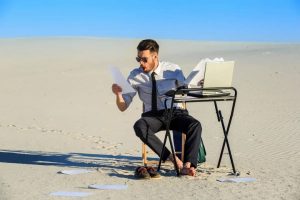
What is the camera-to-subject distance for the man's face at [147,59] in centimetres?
578

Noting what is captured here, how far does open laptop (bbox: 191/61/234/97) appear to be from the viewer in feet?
17.5

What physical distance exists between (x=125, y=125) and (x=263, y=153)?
3.34 m

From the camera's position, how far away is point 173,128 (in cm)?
582

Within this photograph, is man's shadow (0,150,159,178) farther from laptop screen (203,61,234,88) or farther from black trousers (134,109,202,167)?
laptop screen (203,61,234,88)

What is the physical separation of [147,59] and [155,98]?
0.36m

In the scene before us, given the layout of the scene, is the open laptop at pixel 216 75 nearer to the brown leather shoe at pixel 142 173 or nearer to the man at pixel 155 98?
the man at pixel 155 98

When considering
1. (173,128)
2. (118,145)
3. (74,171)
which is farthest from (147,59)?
(118,145)

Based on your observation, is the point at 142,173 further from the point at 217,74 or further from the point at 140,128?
the point at 217,74

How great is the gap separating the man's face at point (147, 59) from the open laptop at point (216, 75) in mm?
581

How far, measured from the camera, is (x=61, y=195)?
4.95m

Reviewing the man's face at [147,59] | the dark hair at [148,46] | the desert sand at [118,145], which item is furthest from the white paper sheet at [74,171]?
the dark hair at [148,46]

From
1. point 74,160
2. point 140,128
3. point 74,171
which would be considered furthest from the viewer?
point 74,160

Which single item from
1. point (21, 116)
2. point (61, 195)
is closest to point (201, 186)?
point (61, 195)

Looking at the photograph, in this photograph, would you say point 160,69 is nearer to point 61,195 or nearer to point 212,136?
point 61,195
